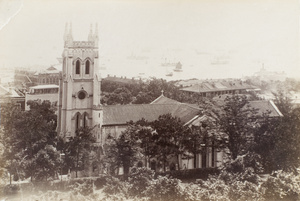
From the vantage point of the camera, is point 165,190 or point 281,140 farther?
point 281,140

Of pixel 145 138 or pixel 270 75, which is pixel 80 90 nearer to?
pixel 145 138

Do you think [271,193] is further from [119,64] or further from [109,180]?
[119,64]

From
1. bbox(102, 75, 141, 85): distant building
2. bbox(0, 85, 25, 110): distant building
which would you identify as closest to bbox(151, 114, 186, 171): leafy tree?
bbox(102, 75, 141, 85): distant building

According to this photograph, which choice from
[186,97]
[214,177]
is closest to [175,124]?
[186,97]

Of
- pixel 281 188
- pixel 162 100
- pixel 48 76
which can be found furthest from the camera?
pixel 162 100

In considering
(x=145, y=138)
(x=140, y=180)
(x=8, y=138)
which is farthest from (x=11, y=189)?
(x=145, y=138)

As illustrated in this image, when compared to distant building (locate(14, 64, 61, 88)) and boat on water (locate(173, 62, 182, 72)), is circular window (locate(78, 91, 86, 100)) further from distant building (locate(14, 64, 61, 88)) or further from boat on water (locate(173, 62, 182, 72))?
boat on water (locate(173, 62, 182, 72))
